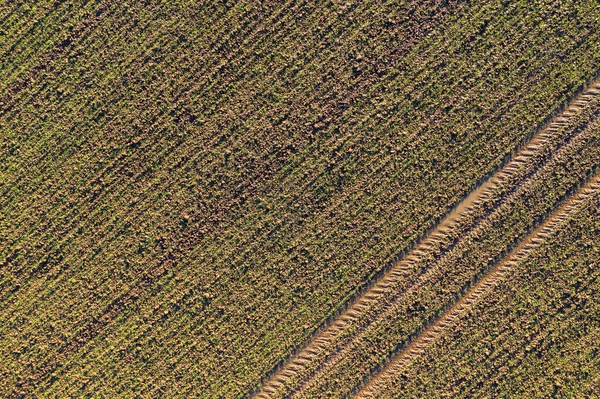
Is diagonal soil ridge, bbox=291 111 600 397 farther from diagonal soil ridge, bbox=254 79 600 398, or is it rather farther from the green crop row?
the green crop row

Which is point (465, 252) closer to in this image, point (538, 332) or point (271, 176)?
point (538, 332)

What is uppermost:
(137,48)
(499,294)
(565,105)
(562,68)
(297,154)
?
(137,48)

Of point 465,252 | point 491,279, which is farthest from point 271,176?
point 491,279

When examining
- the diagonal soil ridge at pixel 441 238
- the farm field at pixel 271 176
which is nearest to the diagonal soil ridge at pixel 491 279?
the farm field at pixel 271 176

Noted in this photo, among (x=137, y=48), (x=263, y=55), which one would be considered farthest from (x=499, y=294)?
(x=137, y=48)

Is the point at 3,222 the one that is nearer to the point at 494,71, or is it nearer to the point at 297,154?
the point at 297,154

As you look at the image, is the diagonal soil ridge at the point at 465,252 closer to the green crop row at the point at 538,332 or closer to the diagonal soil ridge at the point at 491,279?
the diagonal soil ridge at the point at 491,279
